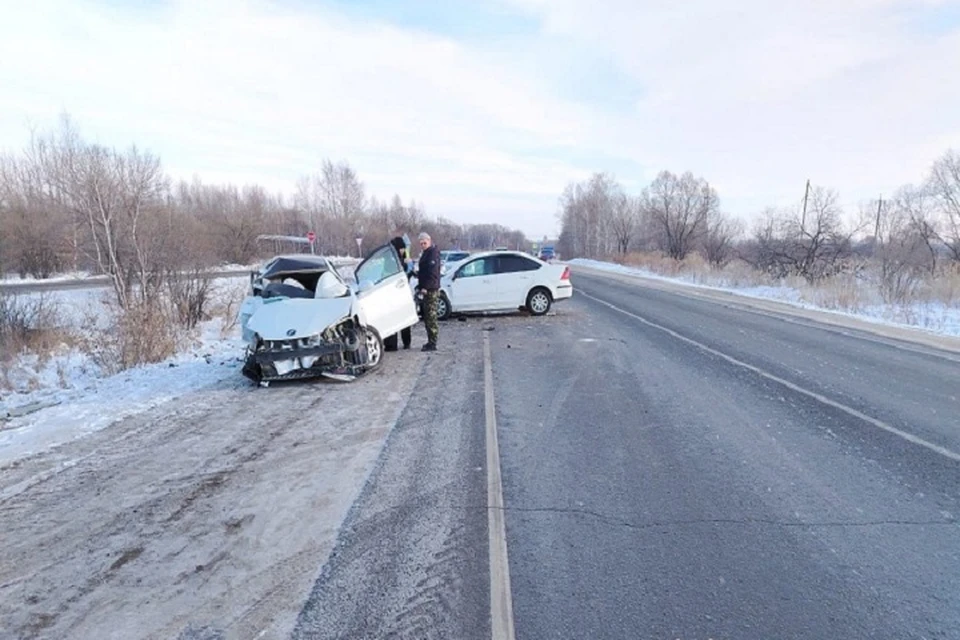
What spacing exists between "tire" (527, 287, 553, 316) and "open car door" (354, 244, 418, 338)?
18.8ft

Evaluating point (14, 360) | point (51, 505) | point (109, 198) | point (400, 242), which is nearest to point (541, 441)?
point (51, 505)

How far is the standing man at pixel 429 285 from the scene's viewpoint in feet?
32.6

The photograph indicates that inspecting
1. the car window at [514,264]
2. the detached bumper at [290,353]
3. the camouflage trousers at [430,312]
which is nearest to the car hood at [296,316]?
the detached bumper at [290,353]

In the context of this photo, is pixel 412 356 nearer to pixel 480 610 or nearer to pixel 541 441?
pixel 541 441

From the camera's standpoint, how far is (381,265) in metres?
9.75

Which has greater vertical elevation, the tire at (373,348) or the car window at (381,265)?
the car window at (381,265)

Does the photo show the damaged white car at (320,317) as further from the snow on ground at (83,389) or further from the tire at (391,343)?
the snow on ground at (83,389)

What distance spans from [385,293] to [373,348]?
45.1 inches

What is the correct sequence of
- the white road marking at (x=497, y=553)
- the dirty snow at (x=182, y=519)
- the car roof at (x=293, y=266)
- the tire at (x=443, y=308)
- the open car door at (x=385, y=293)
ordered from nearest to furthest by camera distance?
the white road marking at (x=497, y=553)
the dirty snow at (x=182, y=519)
the open car door at (x=385, y=293)
the car roof at (x=293, y=266)
the tire at (x=443, y=308)

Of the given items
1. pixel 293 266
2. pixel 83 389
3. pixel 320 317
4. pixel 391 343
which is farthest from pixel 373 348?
pixel 83 389

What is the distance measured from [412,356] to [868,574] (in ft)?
24.3

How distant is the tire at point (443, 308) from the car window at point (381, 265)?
4847 mm

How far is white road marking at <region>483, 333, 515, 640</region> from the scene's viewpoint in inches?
101

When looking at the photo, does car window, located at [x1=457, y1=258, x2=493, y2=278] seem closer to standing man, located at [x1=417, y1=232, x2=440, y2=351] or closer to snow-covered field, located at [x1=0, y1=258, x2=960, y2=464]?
standing man, located at [x1=417, y1=232, x2=440, y2=351]
